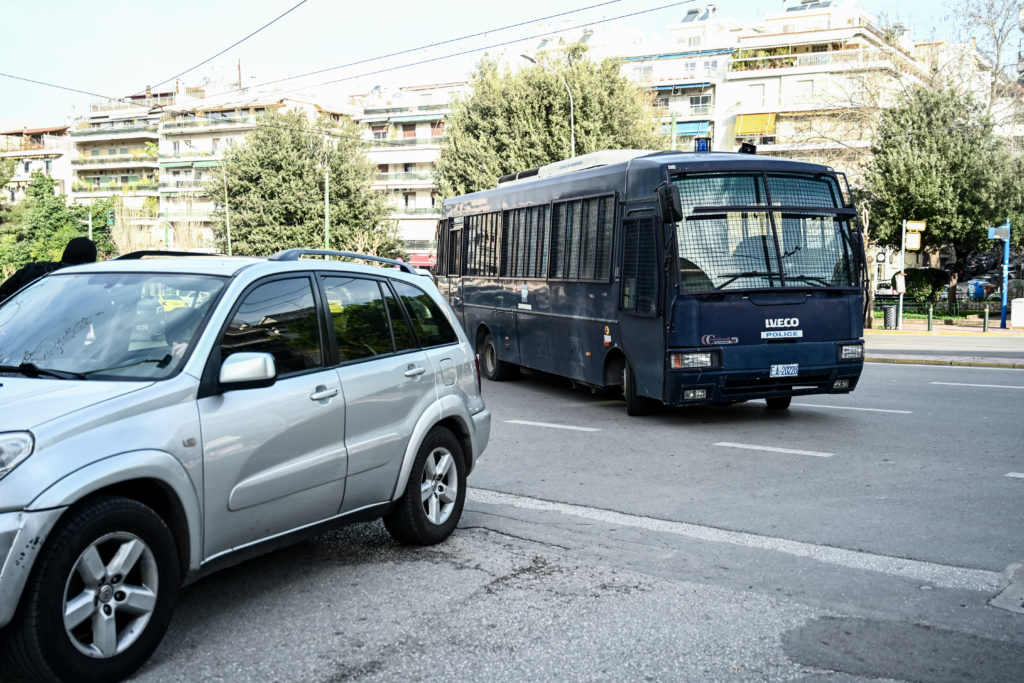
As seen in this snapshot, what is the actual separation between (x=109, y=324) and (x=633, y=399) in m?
8.00

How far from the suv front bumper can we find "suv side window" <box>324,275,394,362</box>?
1.98m

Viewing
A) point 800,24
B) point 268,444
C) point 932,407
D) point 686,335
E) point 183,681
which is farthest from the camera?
point 800,24

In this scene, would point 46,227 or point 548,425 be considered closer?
point 548,425

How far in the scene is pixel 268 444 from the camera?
4824 millimetres

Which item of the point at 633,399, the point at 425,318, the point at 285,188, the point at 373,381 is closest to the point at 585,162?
the point at 633,399

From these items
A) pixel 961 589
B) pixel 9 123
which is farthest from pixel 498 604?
pixel 9 123

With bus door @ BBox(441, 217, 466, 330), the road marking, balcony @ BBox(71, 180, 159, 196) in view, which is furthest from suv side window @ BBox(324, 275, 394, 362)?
balcony @ BBox(71, 180, 159, 196)

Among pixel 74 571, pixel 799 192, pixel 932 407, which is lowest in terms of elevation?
pixel 932 407

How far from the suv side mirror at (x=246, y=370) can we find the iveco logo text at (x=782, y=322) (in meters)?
7.52

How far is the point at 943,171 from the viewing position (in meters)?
40.2

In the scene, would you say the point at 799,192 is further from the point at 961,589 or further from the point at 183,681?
the point at 183,681

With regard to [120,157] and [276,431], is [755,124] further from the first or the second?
[276,431]

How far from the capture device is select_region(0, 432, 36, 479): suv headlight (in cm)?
381

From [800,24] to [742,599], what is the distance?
84.2 m
